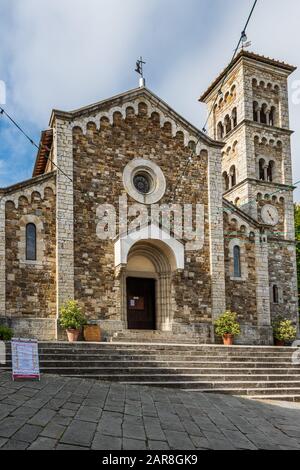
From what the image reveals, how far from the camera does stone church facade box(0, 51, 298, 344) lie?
17359 mm

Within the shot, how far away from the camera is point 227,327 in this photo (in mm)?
19047

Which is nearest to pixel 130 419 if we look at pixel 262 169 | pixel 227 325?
pixel 227 325

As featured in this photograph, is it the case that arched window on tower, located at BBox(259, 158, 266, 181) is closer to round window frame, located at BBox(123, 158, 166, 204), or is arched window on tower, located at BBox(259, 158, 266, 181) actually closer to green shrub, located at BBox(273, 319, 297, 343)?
round window frame, located at BBox(123, 158, 166, 204)

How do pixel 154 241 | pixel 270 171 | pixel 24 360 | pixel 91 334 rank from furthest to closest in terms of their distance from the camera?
pixel 270 171
pixel 154 241
pixel 91 334
pixel 24 360

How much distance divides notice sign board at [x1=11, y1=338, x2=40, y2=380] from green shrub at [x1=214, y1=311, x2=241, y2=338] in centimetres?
940

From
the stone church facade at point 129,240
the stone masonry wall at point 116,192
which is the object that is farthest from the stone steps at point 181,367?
the stone masonry wall at point 116,192

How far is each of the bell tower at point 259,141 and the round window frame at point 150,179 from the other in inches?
264

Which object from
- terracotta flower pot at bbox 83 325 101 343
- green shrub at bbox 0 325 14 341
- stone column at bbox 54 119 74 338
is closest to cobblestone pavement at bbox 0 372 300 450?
green shrub at bbox 0 325 14 341

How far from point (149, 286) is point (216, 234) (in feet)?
11.4

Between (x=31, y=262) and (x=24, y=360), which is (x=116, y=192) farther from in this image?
(x=24, y=360)

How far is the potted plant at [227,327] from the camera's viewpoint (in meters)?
19.0

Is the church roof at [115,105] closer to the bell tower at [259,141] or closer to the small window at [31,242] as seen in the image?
the small window at [31,242]
